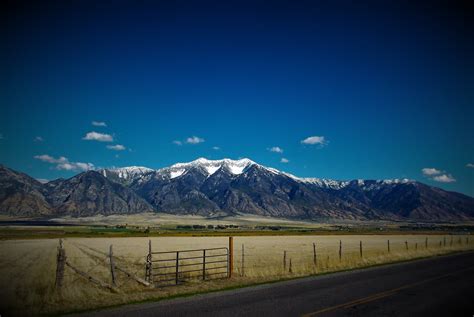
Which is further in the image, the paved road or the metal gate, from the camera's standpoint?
the metal gate

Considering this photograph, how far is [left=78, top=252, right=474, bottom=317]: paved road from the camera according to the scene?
1284cm

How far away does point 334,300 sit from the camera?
48.0ft

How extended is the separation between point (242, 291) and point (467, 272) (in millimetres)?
16701

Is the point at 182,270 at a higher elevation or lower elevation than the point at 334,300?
lower

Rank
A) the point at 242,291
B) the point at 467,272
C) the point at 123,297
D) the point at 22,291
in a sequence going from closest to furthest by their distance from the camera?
1. the point at 123,297
2. the point at 242,291
3. the point at 22,291
4. the point at 467,272

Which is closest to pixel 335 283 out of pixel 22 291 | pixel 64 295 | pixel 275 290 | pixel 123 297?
pixel 275 290

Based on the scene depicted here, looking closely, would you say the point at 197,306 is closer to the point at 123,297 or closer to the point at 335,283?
the point at 123,297

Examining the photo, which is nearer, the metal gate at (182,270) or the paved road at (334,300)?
the paved road at (334,300)

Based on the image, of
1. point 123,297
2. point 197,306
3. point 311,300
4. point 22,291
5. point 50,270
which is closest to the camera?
point 197,306

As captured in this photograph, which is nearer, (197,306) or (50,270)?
(197,306)

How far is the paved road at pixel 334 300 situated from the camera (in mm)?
12844

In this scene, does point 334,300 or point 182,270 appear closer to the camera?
point 334,300

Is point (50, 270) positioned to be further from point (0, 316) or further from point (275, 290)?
point (275, 290)

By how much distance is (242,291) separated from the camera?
17297 mm
